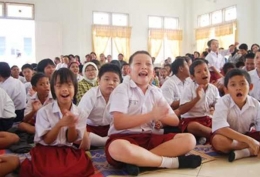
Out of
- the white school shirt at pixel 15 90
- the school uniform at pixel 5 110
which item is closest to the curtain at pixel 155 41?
the white school shirt at pixel 15 90

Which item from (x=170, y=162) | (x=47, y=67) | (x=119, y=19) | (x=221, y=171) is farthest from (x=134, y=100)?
(x=119, y=19)

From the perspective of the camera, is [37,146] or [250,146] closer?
[37,146]

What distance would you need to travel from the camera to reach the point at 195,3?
41.2 feet

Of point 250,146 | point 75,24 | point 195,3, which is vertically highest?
point 195,3

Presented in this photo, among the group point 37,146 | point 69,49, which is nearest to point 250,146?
point 37,146

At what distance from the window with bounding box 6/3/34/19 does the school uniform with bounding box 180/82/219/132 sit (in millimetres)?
8655

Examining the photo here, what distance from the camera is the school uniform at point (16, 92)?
3.66 metres

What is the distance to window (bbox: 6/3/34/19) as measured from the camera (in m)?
10.2

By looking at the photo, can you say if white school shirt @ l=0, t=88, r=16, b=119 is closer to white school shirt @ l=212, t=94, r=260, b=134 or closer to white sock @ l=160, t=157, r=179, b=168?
white sock @ l=160, t=157, r=179, b=168

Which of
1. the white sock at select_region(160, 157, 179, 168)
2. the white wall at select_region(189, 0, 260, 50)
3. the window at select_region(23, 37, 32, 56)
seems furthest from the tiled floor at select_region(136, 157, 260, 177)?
the window at select_region(23, 37, 32, 56)

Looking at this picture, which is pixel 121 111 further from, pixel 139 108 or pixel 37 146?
pixel 37 146

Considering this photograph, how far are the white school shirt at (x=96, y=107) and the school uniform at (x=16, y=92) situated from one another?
1.40m

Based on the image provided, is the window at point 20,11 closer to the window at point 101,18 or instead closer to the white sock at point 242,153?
the window at point 101,18

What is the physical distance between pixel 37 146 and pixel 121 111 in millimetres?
622
